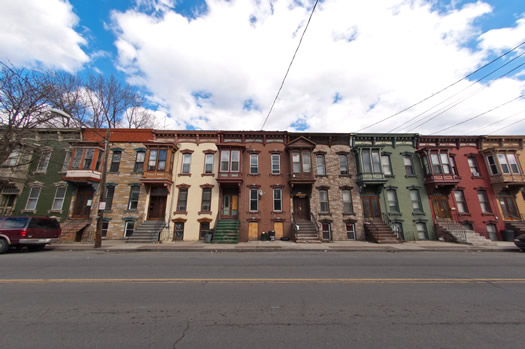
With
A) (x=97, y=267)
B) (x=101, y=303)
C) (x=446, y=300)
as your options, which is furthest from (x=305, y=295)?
(x=97, y=267)

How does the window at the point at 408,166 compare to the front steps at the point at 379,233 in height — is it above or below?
above

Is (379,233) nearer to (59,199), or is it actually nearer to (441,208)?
(441,208)

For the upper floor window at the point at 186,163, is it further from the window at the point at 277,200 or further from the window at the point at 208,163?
the window at the point at 277,200

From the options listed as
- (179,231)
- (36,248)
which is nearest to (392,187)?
(179,231)

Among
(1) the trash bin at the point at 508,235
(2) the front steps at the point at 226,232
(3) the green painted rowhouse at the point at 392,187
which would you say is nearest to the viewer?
(2) the front steps at the point at 226,232

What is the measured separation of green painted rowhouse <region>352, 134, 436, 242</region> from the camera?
17.6 meters

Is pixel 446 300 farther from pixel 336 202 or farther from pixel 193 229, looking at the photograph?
pixel 193 229

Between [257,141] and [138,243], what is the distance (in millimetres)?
12919

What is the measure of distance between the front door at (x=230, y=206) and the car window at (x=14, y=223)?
12200 mm

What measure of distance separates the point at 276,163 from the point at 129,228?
Answer: 14008mm

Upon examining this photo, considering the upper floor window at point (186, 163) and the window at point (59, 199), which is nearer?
the window at point (59, 199)

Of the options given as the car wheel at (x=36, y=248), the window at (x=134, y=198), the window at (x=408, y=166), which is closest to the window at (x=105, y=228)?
the window at (x=134, y=198)

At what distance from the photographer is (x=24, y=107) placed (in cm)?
1377

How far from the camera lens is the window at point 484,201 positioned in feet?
60.2
